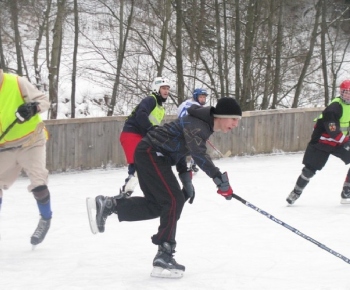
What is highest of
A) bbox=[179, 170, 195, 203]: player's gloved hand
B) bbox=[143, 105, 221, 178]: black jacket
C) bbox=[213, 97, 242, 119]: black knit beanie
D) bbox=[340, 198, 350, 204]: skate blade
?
bbox=[213, 97, 242, 119]: black knit beanie

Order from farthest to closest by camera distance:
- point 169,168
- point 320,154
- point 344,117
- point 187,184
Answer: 1. point 320,154
2. point 344,117
3. point 187,184
4. point 169,168

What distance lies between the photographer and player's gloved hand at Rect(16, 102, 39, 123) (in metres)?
5.38

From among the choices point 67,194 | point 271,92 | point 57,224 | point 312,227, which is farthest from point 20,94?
point 271,92

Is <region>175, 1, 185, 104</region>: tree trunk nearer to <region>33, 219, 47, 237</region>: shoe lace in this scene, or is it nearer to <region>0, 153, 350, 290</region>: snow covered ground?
<region>0, 153, 350, 290</region>: snow covered ground

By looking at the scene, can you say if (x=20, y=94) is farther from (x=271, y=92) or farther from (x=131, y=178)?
(x=271, y=92)

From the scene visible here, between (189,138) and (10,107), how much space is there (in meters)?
1.67

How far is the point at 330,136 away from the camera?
7.63 meters

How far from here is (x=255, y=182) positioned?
10.3 m

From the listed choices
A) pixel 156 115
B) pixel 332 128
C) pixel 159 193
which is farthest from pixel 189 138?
pixel 156 115

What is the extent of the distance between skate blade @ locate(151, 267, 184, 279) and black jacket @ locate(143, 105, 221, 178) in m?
0.77

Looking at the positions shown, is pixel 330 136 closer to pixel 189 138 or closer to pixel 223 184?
pixel 223 184

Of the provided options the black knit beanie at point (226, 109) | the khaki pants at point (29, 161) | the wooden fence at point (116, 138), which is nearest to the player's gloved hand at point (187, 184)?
the black knit beanie at point (226, 109)

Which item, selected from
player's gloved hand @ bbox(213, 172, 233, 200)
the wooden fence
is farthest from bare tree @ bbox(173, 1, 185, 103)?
player's gloved hand @ bbox(213, 172, 233, 200)

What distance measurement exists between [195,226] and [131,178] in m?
1.31
